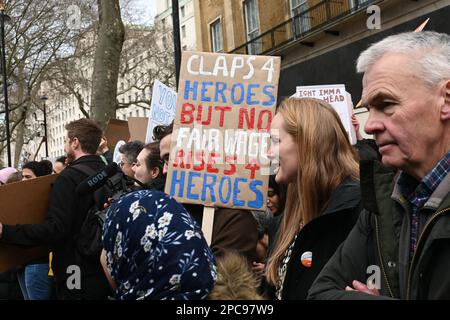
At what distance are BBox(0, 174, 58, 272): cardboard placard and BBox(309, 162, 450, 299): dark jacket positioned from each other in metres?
2.40

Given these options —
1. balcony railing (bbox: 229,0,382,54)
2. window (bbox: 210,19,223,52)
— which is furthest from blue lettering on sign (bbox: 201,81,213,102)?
window (bbox: 210,19,223,52)

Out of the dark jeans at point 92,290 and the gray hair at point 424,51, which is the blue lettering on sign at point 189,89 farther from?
the gray hair at point 424,51

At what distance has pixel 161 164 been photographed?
4172 millimetres

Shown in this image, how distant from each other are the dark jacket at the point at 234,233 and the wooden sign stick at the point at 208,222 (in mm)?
36

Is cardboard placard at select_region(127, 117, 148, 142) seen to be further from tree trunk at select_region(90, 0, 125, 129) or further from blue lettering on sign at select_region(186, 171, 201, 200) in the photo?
tree trunk at select_region(90, 0, 125, 129)

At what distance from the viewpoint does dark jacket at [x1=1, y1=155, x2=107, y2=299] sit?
364 centimetres

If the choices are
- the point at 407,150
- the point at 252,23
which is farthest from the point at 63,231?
the point at 252,23

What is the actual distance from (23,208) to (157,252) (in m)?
2.28

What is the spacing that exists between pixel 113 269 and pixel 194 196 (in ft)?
5.02

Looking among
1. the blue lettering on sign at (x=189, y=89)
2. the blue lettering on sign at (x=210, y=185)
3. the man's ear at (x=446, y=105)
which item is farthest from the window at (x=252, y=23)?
the man's ear at (x=446, y=105)

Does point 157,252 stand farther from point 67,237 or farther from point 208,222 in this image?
point 67,237

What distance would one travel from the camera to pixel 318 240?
241 cm
